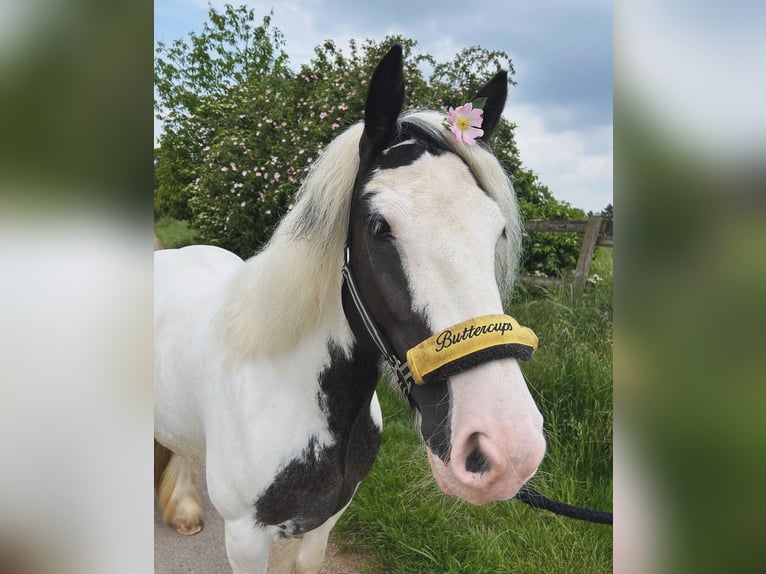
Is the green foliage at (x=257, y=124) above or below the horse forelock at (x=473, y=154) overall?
above

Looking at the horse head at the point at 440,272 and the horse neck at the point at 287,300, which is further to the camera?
the horse neck at the point at 287,300

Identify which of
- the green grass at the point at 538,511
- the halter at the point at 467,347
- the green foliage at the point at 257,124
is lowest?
the green grass at the point at 538,511

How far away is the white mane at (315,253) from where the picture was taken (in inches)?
42.1

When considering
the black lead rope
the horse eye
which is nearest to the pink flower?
the horse eye

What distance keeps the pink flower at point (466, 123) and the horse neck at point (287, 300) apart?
0.41 meters

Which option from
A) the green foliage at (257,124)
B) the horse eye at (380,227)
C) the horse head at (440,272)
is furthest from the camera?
the green foliage at (257,124)

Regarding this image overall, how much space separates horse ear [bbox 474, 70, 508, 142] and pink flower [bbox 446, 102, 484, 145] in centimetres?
14

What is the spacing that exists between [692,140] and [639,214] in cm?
13

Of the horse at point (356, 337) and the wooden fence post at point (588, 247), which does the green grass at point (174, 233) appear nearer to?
the horse at point (356, 337)

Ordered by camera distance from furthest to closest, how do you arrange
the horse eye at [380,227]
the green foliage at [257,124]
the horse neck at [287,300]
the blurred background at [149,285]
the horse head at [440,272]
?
1. the green foliage at [257,124]
2. the horse neck at [287,300]
3. the horse eye at [380,227]
4. the horse head at [440,272]
5. the blurred background at [149,285]

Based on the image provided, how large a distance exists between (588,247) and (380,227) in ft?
8.28

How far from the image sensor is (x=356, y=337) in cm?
115

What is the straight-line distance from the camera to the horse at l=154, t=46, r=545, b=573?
83 centimetres

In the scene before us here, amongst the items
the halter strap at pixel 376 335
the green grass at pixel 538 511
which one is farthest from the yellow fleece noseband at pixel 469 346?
the green grass at pixel 538 511
